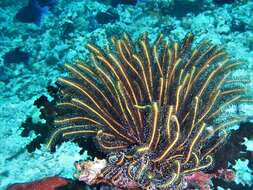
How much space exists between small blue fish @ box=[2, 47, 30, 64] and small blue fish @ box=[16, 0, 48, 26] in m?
1.60

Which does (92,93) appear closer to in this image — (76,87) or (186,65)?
(76,87)

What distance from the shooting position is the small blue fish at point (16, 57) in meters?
10.4

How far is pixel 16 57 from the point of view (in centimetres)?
1044

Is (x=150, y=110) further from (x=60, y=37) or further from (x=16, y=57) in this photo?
(x=60, y=37)

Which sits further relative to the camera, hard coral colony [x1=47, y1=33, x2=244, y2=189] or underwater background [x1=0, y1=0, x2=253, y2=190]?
underwater background [x1=0, y1=0, x2=253, y2=190]

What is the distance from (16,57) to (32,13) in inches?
74.4

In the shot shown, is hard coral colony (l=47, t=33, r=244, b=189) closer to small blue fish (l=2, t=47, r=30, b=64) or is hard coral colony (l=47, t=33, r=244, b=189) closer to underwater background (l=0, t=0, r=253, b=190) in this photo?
underwater background (l=0, t=0, r=253, b=190)

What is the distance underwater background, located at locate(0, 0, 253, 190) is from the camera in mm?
7297

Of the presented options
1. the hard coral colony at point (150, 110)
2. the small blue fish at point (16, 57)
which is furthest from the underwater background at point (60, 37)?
the hard coral colony at point (150, 110)

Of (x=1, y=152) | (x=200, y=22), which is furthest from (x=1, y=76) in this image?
(x=200, y=22)

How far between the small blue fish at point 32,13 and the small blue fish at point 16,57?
5.26ft

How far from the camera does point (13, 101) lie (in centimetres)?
906

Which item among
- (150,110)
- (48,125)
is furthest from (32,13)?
(150,110)

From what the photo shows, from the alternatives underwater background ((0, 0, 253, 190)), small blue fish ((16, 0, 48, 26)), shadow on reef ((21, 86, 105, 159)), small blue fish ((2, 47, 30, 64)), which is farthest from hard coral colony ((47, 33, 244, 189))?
small blue fish ((16, 0, 48, 26))
